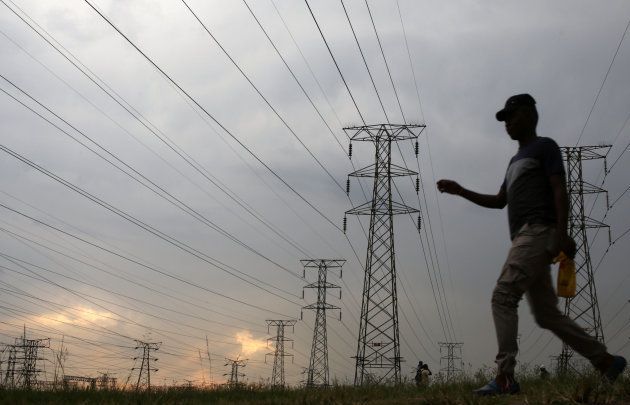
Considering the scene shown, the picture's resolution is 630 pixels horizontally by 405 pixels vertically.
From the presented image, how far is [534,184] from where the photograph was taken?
Answer: 19.0 feet

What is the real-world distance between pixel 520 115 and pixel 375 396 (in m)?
2.62

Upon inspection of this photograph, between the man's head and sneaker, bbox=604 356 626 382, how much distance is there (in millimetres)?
1899

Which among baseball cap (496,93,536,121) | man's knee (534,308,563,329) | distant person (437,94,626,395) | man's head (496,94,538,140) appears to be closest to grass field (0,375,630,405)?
distant person (437,94,626,395)

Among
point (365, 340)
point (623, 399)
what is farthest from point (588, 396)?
point (365, 340)

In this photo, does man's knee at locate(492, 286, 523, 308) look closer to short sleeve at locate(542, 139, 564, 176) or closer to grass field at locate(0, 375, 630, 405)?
grass field at locate(0, 375, 630, 405)

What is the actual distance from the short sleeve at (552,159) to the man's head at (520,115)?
0.28 m

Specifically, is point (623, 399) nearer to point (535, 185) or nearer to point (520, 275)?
point (520, 275)

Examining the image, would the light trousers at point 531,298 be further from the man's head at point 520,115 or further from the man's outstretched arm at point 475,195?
the man's head at point 520,115

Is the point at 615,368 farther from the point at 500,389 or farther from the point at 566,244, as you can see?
the point at 566,244

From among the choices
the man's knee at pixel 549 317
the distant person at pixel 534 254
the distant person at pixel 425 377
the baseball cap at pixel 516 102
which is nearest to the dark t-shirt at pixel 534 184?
the distant person at pixel 534 254

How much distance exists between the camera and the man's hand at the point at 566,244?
5.54m

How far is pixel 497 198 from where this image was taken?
21.3ft

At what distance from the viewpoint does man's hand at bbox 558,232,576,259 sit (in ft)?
18.2

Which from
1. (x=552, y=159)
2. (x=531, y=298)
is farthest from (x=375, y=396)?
(x=552, y=159)
